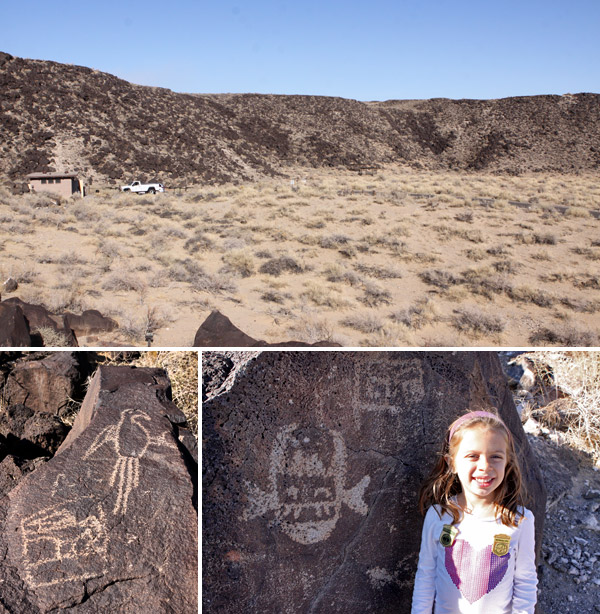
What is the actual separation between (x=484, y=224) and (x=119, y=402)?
15510 millimetres

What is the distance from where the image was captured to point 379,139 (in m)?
Answer: 45.9

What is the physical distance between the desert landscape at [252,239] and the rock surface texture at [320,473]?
16.9 feet

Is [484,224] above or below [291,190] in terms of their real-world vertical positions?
below

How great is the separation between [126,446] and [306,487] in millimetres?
1004

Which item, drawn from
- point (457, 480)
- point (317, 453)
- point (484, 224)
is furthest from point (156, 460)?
point (484, 224)

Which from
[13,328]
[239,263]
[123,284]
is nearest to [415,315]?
[239,263]

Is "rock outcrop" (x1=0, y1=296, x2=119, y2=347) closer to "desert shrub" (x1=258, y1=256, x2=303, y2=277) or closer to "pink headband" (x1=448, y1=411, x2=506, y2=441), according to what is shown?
"desert shrub" (x1=258, y1=256, x2=303, y2=277)

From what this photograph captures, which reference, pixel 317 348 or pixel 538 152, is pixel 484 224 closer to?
pixel 317 348

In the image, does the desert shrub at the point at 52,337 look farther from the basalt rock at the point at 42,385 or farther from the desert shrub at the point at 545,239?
the desert shrub at the point at 545,239

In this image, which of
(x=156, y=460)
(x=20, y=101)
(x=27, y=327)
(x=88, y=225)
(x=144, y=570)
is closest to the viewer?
(x=144, y=570)

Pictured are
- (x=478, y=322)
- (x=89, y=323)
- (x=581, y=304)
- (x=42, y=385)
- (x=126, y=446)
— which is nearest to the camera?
(x=126, y=446)

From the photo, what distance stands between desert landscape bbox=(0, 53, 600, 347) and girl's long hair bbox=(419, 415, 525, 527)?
217 inches

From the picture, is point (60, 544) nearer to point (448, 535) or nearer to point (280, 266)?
point (448, 535)

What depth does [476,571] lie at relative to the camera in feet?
8.43
